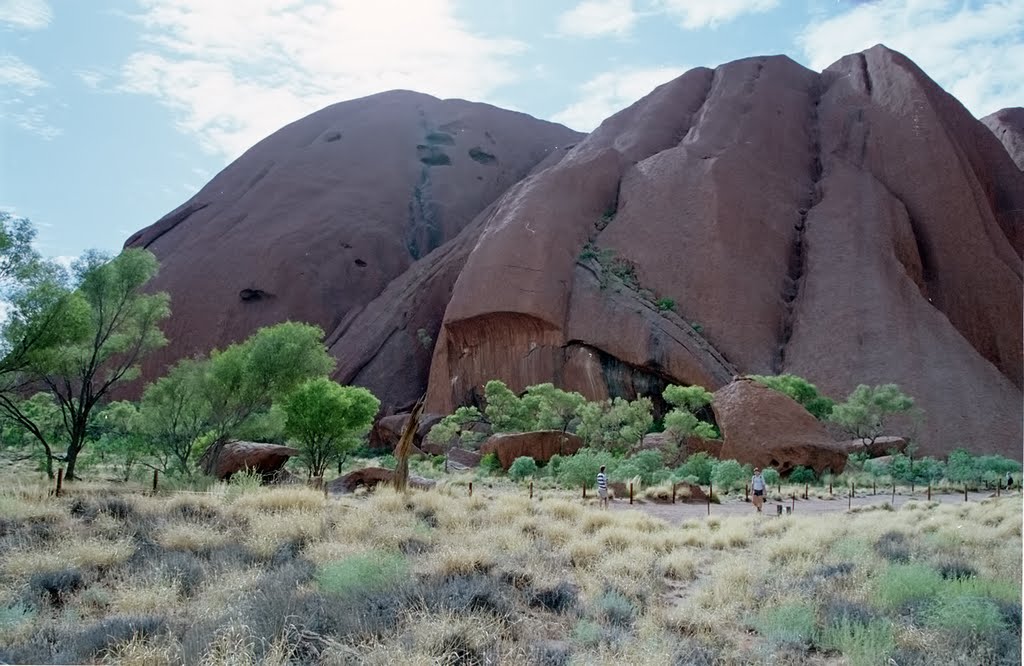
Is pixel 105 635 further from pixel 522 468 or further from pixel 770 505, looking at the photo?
pixel 522 468

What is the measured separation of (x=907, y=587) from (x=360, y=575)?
5.48 meters

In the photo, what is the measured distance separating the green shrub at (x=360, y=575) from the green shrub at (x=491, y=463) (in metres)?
26.4

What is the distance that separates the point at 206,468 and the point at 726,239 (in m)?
38.6

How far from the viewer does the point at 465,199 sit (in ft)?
259

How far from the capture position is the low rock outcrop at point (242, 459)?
24688mm

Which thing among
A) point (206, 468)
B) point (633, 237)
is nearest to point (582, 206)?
point (633, 237)

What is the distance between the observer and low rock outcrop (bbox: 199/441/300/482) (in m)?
24.7

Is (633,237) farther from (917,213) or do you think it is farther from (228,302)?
(228,302)

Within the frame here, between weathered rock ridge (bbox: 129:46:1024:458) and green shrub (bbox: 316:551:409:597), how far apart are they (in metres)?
39.2

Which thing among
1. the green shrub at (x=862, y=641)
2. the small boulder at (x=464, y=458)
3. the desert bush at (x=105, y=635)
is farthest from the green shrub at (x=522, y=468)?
the desert bush at (x=105, y=635)

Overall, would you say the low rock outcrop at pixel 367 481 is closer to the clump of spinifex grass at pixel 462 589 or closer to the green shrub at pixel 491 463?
the clump of spinifex grass at pixel 462 589

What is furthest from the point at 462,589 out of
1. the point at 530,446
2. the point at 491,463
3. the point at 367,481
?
the point at 530,446

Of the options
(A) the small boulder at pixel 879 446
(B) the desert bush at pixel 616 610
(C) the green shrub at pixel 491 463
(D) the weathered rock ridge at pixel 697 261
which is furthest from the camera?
(D) the weathered rock ridge at pixel 697 261

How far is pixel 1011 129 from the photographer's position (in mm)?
75062
